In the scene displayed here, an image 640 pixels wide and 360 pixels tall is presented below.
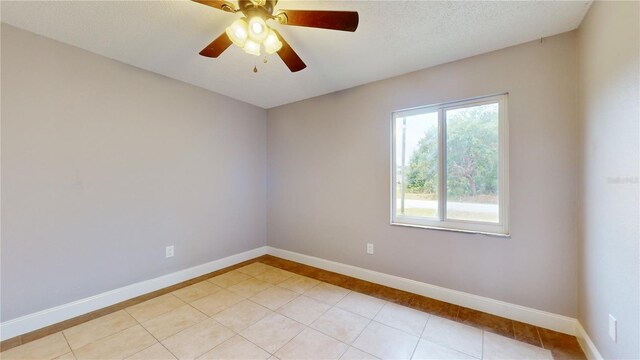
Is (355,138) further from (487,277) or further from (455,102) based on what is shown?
(487,277)

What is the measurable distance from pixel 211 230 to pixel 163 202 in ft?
2.30

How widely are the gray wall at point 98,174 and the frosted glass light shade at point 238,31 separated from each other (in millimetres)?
1714

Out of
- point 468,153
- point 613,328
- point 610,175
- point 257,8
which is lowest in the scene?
point 613,328

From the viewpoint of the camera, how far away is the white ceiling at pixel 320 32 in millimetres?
1641

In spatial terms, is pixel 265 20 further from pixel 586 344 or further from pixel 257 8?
pixel 586 344

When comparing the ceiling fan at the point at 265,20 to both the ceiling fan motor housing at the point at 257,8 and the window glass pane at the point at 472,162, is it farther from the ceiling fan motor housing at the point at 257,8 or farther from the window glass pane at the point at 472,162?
the window glass pane at the point at 472,162

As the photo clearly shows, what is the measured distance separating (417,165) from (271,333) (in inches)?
83.6

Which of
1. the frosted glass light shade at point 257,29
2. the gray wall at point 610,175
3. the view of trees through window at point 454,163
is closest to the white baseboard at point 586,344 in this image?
the gray wall at point 610,175

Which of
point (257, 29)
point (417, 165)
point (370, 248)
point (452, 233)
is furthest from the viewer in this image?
point (370, 248)

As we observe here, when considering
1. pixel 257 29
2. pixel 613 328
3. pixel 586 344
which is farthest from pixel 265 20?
pixel 586 344

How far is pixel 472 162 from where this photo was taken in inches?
Answer: 90.6

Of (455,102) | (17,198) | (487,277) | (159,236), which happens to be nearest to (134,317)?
(159,236)

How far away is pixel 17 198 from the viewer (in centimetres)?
188

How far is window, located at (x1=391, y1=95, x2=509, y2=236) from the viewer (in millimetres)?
2193
